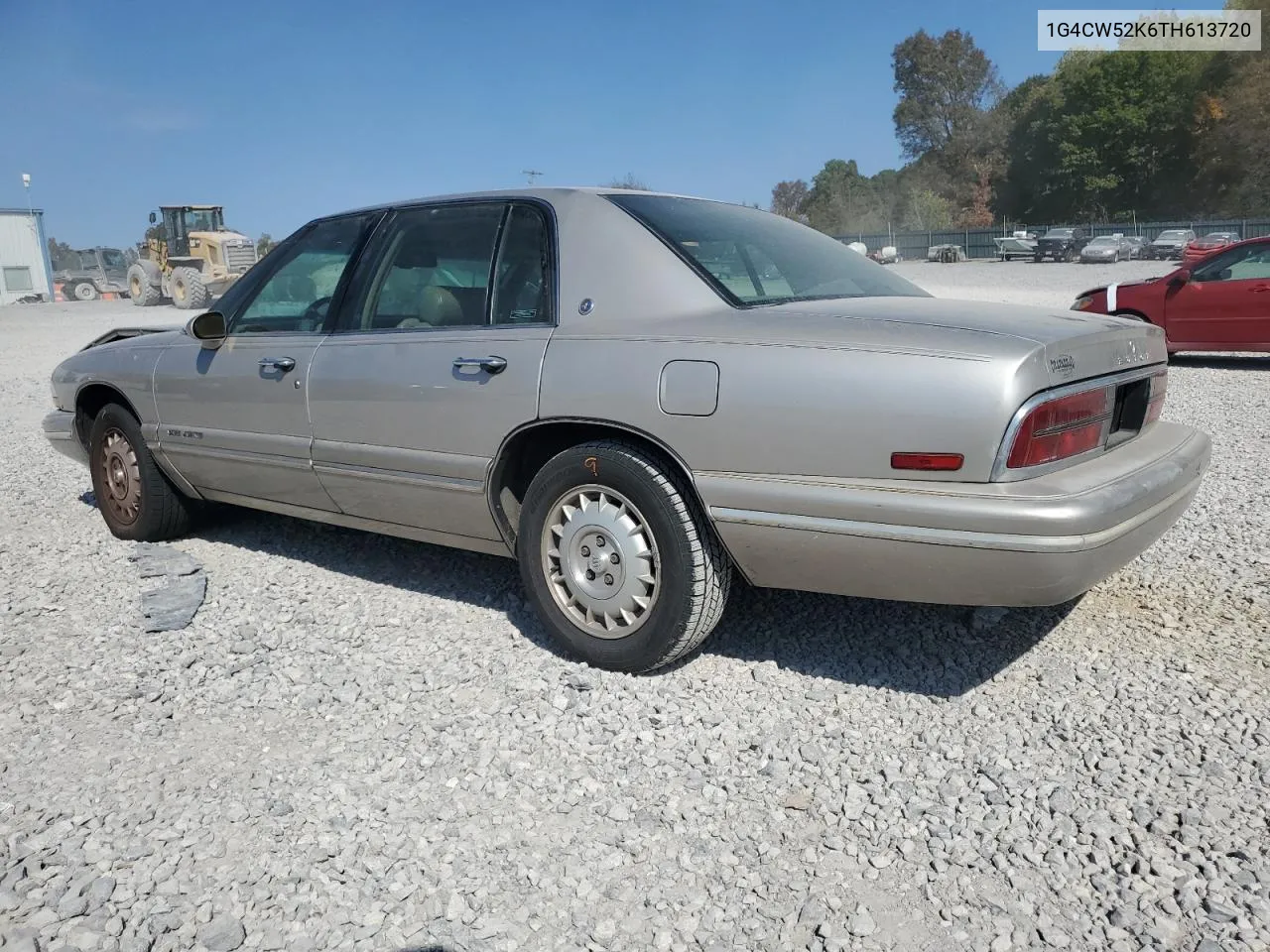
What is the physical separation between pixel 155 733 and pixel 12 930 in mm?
890

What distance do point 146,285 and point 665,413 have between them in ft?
108

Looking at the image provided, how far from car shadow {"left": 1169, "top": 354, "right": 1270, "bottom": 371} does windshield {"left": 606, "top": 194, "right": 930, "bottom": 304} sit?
28.9ft

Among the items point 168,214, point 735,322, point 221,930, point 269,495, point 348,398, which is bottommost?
point 221,930

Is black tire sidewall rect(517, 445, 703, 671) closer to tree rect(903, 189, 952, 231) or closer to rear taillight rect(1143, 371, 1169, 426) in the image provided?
rear taillight rect(1143, 371, 1169, 426)

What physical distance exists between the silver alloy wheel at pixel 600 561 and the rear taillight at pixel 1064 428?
3.69 ft

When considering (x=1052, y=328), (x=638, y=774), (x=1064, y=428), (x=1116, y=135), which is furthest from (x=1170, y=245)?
(x=638, y=774)

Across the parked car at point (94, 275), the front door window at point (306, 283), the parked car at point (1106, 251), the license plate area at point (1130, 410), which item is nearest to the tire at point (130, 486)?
the front door window at point (306, 283)

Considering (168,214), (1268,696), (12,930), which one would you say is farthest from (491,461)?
(168,214)

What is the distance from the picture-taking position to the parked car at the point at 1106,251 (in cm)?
4056

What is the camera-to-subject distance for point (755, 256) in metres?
3.46

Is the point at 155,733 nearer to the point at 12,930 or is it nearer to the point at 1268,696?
the point at 12,930

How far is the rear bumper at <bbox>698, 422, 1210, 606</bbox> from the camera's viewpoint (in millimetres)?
2502

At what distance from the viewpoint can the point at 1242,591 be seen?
3.73m

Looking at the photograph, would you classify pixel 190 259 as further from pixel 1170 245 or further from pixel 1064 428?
pixel 1170 245
